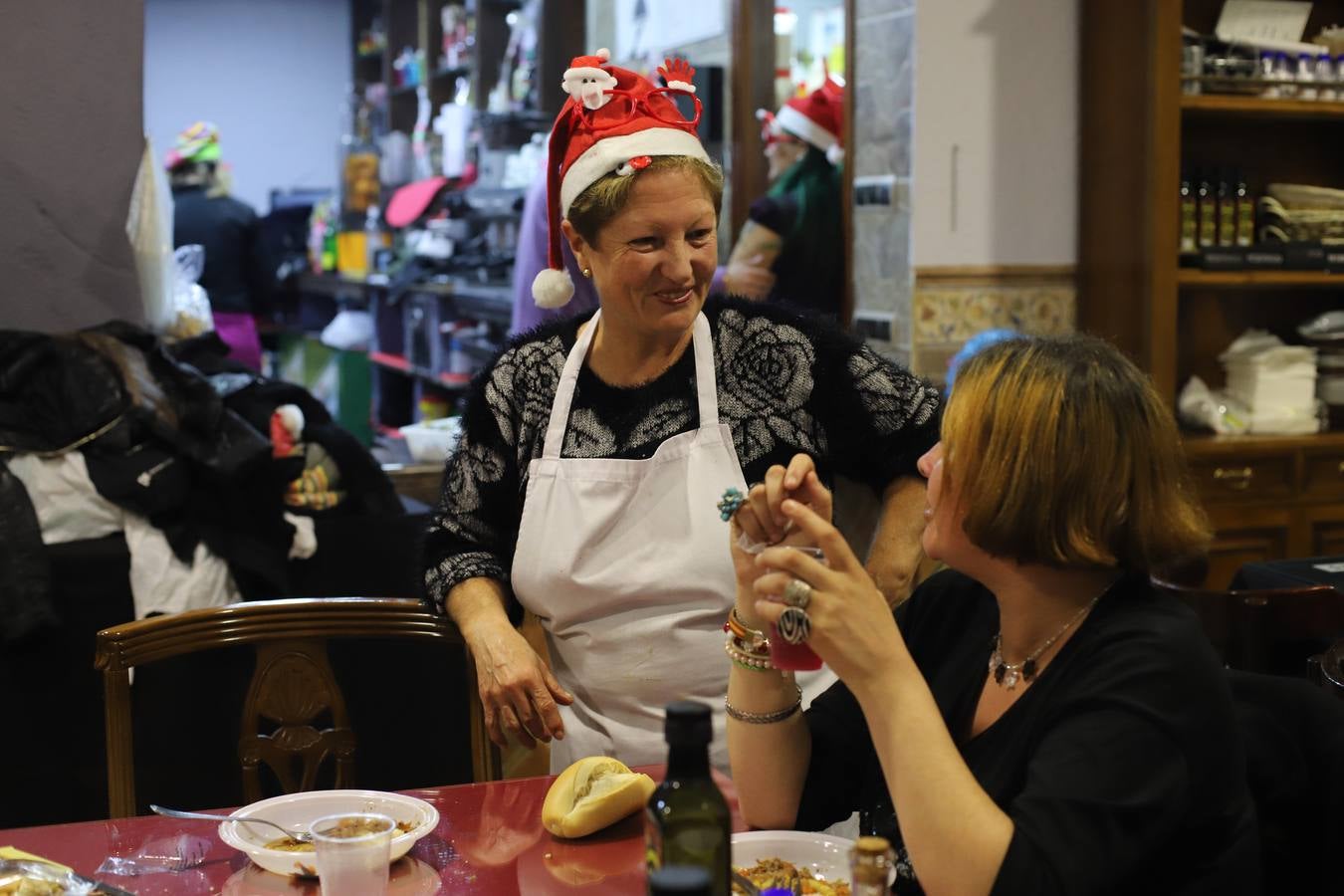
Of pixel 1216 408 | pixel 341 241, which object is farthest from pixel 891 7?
pixel 341 241

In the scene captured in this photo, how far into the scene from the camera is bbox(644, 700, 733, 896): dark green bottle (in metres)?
1.04

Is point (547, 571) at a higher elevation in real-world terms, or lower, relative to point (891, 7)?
lower

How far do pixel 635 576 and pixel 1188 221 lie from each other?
3.04 meters

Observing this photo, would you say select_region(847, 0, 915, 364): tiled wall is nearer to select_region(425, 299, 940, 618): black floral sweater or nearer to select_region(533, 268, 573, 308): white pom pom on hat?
select_region(533, 268, 573, 308): white pom pom on hat

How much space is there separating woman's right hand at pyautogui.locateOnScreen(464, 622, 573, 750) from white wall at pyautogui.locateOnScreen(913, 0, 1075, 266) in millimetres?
2816

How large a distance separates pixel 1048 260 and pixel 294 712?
10.8ft

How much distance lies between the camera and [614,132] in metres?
1.98

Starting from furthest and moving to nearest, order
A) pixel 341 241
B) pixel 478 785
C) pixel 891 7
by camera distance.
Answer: pixel 341 241 < pixel 891 7 < pixel 478 785

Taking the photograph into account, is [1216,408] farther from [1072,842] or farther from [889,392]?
[1072,842]

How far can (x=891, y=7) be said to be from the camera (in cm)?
437

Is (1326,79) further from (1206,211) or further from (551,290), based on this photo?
(551,290)

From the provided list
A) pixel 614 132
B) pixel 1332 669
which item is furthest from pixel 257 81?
pixel 1332 669

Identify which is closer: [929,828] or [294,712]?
[929,828]

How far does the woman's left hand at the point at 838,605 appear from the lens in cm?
124
